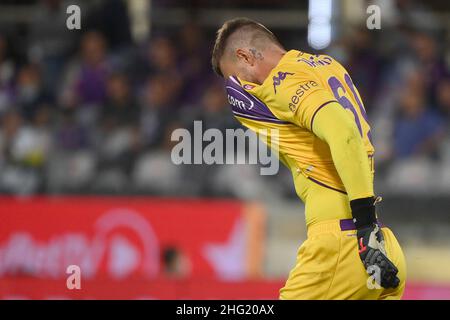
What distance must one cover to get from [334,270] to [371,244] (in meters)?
0.33

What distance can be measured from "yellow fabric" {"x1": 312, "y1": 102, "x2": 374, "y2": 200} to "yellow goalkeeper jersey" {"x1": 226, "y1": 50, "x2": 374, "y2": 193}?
9 centimetres

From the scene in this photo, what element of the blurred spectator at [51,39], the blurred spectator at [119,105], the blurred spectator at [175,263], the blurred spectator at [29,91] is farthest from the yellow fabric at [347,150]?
the blurred spectator at [51,39]

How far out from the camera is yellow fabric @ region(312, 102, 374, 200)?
12.9 feet

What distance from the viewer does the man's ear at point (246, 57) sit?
4.49m

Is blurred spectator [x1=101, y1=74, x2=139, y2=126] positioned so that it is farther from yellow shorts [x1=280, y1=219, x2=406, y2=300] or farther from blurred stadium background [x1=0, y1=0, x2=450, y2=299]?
yellow shorts [x1=280, y1=219, x2=406, y2=300]

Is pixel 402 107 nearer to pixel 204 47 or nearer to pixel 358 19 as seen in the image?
pixel 358 19

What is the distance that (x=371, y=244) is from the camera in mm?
3912

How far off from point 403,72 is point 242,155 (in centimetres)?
240

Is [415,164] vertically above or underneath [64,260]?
above

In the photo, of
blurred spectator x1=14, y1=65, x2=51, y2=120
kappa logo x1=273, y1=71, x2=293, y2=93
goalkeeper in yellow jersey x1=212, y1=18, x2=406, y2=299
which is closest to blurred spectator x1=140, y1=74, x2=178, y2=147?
blurred spectator x1=14, y1=65, x2=51, y2=120

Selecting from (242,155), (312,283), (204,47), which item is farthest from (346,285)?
(204,47)

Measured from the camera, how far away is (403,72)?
10969mm

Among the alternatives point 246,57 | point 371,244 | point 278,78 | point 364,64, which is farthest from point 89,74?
point 371,244
